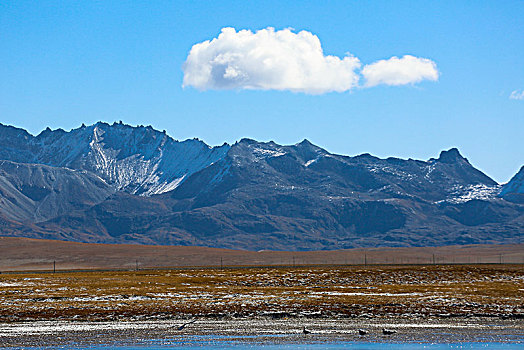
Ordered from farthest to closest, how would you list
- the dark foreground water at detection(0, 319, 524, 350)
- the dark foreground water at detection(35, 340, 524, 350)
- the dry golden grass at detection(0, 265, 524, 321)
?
1. the dry golden grass at detection(0, 265, 524, 321)
2. the dark foreground water at detection(0, 319, 524, 350)
3. the dark foreground water at detection(35, 340, 524, 350)

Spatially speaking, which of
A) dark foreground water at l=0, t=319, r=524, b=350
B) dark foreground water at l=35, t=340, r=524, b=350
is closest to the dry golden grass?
dark foreground water at l=0, t=319, r=524, b=350

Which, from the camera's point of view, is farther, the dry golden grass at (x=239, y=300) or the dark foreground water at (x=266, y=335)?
the dry golden grass at (x=239, y=300)

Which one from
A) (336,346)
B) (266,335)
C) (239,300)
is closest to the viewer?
(336,346)

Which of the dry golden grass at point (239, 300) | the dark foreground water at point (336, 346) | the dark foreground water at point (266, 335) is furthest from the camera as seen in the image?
the dry golden grass at point (239, 300)

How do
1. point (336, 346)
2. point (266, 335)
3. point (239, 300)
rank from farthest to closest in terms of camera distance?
1. point (239, 300)
2. point (266, 335)
3. point (336, 346)

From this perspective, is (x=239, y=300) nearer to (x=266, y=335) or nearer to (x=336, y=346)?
(x=266, y=335)

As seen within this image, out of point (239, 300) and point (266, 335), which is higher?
point (239, 300)

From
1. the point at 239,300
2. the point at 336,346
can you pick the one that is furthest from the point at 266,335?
the point at 239,300

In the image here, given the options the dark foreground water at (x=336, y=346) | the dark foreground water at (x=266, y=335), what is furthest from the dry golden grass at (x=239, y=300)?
the dark foreground water at (x=336, y=346)

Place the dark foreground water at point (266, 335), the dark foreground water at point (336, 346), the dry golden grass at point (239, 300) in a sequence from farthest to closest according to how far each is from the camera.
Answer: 1. the dry golden grass at point (239, 300)
2. the dark foreground water at point (266, 335)
3. the dark foreground water at point (336, 346)

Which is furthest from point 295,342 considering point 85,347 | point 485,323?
point 485,323

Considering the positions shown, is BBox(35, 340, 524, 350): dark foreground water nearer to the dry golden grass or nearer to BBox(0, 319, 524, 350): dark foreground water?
BBox(0, 319, 524, 350): dark foreground water

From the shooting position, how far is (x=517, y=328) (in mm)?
56125

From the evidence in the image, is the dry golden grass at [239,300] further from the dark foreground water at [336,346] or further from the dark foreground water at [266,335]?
the dark foreground water at [336,346]
